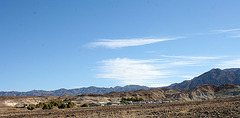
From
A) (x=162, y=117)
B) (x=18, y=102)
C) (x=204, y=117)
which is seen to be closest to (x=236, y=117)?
(x=204, y=117)

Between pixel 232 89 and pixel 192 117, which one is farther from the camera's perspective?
pixel 232 89

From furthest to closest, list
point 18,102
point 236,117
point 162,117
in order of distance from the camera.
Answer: point 18,102 < point 162,117 < point 236,117

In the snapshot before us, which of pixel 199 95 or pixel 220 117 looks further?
pixel 199 95

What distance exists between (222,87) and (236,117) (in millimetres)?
145832

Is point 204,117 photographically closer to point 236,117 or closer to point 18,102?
point 236,117

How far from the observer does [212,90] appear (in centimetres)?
16662

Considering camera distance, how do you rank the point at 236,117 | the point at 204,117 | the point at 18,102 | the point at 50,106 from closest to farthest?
the point at 236,117, the point at 204,117, the point at 50,106, the point at 18,102

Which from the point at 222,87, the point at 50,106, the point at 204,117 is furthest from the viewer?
the point at 222,87

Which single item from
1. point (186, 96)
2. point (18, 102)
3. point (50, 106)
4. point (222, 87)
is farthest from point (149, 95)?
point (50, 106)

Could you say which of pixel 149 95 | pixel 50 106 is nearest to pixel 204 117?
pixel 50 106

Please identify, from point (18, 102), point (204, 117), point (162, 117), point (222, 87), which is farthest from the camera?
point (222, 87)

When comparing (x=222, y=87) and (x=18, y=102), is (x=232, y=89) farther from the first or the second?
(x=18, y=102)

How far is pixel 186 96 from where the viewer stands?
152875mm

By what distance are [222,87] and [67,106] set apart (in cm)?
11498
